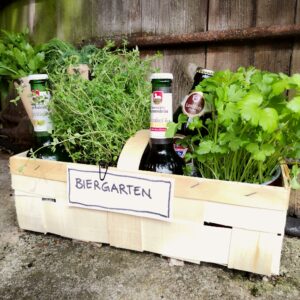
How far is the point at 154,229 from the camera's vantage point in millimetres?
646

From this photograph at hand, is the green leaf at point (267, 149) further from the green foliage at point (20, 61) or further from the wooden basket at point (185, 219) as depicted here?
the green foliage at point (20, 61)

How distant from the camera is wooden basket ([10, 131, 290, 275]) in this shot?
0.56 meters

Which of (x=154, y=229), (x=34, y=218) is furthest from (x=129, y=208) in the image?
(x=34, y=218)

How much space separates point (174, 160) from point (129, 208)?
0.15 meters

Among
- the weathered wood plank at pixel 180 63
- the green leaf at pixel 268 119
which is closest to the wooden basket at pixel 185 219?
the green leaf at pixel 268 119

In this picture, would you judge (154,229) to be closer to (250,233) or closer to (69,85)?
(250,233)

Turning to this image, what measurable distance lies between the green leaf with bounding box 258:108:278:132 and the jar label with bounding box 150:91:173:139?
0.71 ft

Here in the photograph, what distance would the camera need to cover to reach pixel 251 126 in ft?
1.71

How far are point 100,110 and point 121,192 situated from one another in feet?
0.76

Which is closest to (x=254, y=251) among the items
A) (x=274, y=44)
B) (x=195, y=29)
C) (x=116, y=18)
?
(x=274, y=44)

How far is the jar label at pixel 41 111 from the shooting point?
70 centimetres

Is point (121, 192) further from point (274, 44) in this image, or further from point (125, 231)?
point (274, 44)

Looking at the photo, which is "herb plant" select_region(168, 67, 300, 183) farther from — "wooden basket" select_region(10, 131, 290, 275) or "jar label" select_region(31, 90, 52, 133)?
"jar label" select_region(31, 90, 52, 133)

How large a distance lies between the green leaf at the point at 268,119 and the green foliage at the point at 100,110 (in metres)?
0.33
